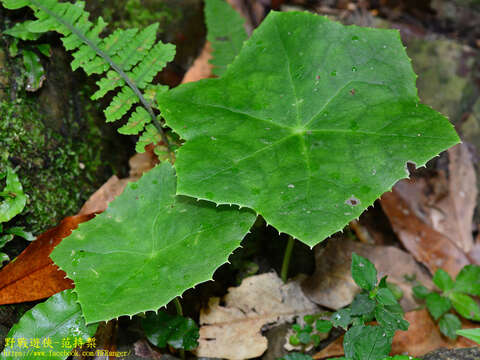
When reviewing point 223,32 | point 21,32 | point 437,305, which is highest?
point 21,32

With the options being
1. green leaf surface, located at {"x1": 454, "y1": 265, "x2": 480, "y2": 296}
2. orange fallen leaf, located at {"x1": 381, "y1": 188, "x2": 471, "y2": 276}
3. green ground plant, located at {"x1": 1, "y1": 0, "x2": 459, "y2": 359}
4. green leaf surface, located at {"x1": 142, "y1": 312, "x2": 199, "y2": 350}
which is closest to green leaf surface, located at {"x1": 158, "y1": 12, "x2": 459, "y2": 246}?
green ground plant, located at {"x1": 1, "y1": 0, "x2": 459, "y2": 359}

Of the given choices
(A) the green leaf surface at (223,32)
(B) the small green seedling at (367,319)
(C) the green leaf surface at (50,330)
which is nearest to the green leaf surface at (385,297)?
(B) the small green seedling at (367,319)

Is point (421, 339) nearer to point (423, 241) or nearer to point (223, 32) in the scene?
point (423, 241)

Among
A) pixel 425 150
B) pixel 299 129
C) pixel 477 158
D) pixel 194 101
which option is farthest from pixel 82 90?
pixel 477 158

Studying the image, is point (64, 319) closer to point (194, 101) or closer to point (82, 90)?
point (194, 101)

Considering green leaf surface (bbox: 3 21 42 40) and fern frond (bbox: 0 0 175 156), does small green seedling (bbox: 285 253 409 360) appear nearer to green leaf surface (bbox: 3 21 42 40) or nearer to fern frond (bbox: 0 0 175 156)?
fern frond (bbox: 0 0 175 156)

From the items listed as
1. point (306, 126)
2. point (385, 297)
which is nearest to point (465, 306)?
point (385, 297)
